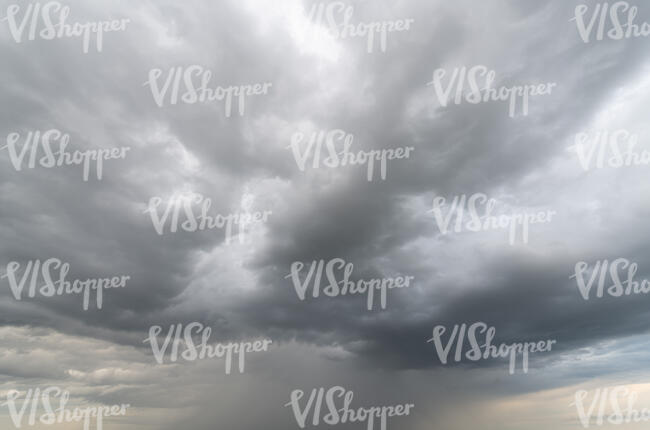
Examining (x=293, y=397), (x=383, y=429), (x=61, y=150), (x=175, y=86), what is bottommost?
(x=383, y=429)

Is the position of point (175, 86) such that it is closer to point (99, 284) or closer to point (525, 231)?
point (99, 284)

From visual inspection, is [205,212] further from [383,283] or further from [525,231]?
[525,231]

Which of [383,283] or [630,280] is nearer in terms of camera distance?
[630,280]

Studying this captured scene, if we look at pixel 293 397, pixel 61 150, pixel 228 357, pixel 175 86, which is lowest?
pixel 293 397

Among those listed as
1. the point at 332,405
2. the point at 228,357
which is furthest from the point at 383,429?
the point at 228,357

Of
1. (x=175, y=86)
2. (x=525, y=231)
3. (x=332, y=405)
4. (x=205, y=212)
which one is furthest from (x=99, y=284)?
(x=525, y=231)

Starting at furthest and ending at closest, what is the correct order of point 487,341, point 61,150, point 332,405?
1. point 332,405
2. point 487,341
3. point 61,150

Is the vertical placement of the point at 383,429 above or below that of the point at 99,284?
below

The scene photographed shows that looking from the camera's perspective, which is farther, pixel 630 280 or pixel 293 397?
pixel 293 397

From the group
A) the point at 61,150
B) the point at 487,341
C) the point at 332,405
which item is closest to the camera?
the point at 61,150
